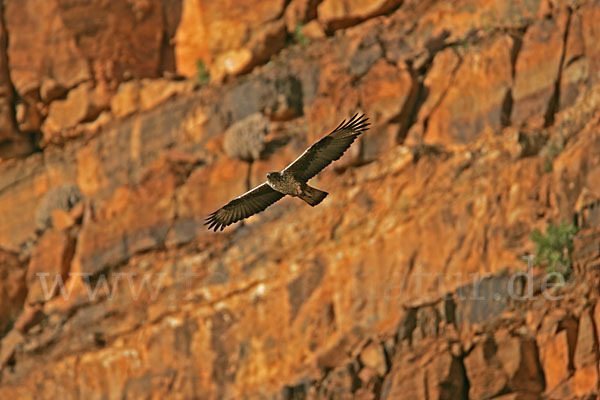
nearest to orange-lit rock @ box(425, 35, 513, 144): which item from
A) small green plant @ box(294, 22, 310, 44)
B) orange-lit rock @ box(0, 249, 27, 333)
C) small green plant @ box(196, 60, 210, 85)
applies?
small green plant @ box(294, 22, 310, 44)

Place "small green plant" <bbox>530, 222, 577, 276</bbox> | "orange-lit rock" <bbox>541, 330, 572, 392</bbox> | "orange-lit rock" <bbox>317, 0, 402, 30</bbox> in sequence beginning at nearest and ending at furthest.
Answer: "orange-lit rock" <bbox>541, 330, 572, 392</bbox> → "small green plant" <bbox>530, 222, 577, 276</bbox> → "orange-lit rock" <bbox>317, 0, 402, 30</bbox>

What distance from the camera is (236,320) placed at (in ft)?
60.3

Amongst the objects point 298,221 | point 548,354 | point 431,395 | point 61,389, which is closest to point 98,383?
point 61,389

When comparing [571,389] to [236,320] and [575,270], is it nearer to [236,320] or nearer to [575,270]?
[575,270]

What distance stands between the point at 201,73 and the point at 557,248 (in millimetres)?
7645

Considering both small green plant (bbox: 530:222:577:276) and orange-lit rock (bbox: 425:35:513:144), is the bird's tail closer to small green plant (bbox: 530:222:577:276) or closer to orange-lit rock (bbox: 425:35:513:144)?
small green plant (bbox: 530:222:577:276)

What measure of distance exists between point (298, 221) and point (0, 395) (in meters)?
5.50

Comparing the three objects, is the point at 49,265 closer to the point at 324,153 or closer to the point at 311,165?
the point at 311,165

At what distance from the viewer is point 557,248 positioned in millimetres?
15875

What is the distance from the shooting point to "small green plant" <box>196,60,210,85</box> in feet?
69.8

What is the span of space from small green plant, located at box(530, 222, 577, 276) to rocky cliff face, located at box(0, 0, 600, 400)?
114 mm

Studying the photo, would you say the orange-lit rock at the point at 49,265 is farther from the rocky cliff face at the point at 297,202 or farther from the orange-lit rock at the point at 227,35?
the orange-lit rock at the point at 227,35

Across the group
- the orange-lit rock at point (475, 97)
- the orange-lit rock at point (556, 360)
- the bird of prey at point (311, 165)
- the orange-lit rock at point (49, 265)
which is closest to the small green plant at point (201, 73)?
the orange-lit rock at point (49, 265)

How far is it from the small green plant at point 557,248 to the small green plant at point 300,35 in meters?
5.87
